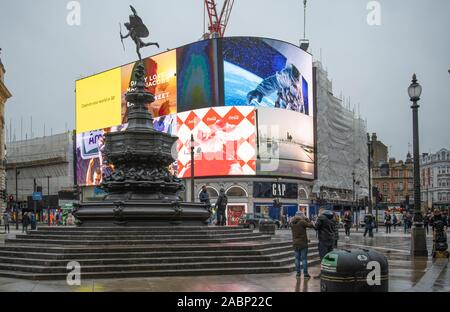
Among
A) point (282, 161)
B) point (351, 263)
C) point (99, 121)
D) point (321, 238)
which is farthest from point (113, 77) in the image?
point (351, 263)

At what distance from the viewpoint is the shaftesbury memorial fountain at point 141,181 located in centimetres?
1747

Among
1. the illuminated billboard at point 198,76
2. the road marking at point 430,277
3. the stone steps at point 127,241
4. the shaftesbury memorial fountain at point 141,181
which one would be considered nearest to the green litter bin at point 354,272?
the road marking at point 430,277

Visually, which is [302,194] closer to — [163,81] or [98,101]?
[163,81]

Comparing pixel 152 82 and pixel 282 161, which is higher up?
pixel 152 82

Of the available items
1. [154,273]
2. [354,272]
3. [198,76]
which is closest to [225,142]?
[198,76]

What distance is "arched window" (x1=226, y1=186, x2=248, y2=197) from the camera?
6462 centimetres

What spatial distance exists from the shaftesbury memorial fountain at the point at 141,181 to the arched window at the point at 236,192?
4419 cm

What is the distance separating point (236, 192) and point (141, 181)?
45.8 metres

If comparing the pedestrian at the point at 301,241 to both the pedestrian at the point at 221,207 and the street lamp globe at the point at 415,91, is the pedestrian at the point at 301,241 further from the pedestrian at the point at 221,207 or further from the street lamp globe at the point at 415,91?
the pedestrian at the point at 221,207

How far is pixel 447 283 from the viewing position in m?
12.5

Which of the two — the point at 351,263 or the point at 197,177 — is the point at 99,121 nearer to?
the point at 197,177

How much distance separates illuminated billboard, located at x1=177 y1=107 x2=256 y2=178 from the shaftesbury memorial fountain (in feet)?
140

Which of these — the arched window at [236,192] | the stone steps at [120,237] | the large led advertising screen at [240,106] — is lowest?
the stone steps at [120,237]
